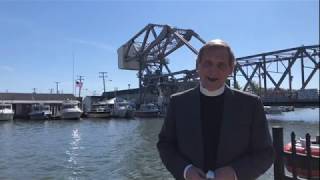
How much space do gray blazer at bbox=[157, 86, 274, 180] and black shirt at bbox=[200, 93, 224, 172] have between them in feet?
0.10

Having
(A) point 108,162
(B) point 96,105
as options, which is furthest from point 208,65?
(B) point 96,105

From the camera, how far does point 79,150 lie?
29.7 m

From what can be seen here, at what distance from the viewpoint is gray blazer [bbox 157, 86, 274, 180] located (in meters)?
3.14

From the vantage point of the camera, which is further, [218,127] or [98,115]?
[98,115]

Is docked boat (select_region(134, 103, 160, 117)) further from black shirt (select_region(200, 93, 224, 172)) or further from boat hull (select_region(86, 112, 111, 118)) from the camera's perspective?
black shirt (select_region(200, 93, 224, 172))

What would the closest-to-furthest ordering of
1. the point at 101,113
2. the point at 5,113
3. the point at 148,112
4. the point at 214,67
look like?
the point at 214,67 → the point at 5,113 → the point at 101,113 → the point at 148,112

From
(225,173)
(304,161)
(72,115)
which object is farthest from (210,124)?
(72,115)

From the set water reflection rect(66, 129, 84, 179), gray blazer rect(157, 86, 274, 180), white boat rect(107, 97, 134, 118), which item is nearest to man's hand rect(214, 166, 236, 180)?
gray blazer rect(157, 86, 274, 180)

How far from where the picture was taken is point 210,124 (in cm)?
320

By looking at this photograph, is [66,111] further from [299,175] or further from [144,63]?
[299,175]

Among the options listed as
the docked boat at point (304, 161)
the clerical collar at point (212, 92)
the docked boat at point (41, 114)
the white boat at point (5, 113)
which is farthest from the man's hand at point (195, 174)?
the docked boat at point (41, 114)

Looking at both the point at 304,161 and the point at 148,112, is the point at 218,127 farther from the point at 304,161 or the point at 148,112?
the point at 148,112

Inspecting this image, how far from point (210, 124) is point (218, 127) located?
58 millimetres

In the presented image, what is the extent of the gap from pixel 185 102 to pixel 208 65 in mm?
324
